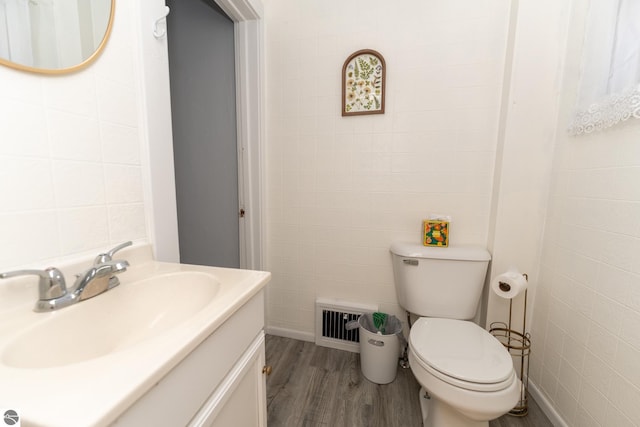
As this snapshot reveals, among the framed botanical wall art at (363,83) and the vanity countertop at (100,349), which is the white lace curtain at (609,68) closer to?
the framed botanical wall art at (363,83)

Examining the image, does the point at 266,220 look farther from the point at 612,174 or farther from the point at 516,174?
the point at 612,174

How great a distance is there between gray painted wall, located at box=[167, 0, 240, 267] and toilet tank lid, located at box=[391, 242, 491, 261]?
1.11m

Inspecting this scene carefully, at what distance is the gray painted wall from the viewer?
166 centimetres

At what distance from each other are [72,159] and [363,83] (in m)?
1.32

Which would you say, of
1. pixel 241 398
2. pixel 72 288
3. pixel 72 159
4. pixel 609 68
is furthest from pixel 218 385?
pixel 609 68

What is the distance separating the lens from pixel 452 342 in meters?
1.11

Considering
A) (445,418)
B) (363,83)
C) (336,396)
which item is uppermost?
(363,83)

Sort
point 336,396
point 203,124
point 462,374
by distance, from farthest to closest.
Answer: point 203,124 → point 336,396 → point 462,374

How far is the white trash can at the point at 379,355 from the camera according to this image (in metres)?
1.39

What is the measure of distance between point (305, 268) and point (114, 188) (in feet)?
3.71

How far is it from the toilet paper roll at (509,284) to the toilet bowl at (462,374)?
22 cm

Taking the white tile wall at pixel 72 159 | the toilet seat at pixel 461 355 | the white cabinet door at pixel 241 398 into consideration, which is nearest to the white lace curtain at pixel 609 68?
the toilet seat at pixel 461 355

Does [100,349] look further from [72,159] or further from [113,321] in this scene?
[72,159]

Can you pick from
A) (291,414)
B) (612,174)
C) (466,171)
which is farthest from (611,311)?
(291,414)
